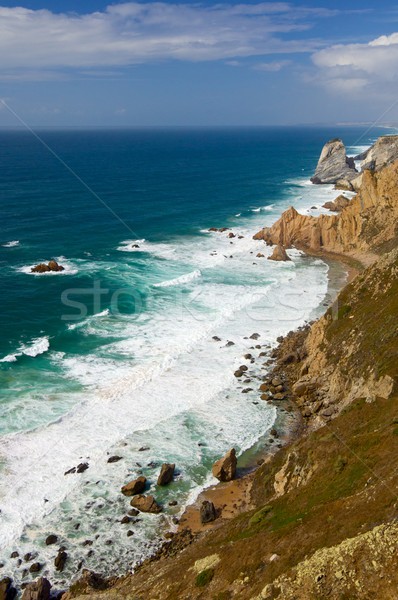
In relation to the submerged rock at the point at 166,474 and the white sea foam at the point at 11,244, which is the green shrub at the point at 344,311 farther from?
the white sea foam at the point at 11,244

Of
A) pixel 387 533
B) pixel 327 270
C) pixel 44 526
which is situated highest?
pixel 387 533

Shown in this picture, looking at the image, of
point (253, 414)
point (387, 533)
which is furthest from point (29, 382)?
point (387, 533)

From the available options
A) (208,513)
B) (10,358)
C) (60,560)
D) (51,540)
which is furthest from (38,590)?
(10,358)

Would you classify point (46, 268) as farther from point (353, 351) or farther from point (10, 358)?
point (353, 351)

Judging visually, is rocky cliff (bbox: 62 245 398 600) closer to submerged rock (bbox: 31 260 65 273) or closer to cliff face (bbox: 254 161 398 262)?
cliff face (bbox: 254 161 398 262)

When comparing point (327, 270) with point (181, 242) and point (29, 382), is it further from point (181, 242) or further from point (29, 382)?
point (29, 382)

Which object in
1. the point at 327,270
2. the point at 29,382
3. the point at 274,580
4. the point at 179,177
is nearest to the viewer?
the point at 274,580

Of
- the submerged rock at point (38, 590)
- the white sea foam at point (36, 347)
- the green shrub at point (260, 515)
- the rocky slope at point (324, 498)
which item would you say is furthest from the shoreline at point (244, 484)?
the white sea foam at point (36, 347)
